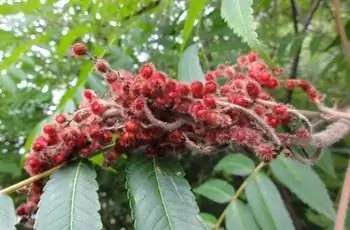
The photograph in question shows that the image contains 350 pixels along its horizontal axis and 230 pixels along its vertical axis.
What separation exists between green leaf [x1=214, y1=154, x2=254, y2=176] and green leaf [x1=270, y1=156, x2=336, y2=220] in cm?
6

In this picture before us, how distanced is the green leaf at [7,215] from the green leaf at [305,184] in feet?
2.25

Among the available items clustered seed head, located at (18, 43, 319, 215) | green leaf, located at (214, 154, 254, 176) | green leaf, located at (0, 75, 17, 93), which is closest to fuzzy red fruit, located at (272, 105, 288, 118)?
clustered seed head, located at (18, 43, 319, 215)

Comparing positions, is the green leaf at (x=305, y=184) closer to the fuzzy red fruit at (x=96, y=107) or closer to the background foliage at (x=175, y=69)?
the background foliage at (x=175, y=69)

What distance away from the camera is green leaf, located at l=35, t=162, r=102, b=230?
0.76 m

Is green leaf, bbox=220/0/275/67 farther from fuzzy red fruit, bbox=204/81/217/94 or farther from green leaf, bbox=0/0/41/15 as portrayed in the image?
green leaf, bbox=0/0/41/15

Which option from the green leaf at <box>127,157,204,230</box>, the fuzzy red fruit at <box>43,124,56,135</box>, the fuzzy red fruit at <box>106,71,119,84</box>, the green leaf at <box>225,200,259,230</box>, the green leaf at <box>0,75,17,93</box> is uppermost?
the green leaf at <box>0,75,17,93</box>

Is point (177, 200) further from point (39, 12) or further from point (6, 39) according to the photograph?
point (39, 12)

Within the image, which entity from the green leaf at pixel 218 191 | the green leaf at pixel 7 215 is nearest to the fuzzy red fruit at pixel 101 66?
the green leaf at pixel 7 215

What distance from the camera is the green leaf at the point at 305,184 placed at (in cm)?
130

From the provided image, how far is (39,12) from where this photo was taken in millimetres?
1450

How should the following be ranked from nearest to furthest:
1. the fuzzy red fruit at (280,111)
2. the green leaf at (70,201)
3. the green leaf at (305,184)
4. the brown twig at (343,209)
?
the green leaf at (70,201) < the fuzzy red fruit at (280,111) < the brown twig at (343,209) < the green leaf at (305,184)

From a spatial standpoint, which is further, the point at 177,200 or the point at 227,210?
the point at 227,210

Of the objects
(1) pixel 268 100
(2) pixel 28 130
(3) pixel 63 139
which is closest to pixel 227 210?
(1) pixel 268 100

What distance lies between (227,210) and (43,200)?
0.60 m
